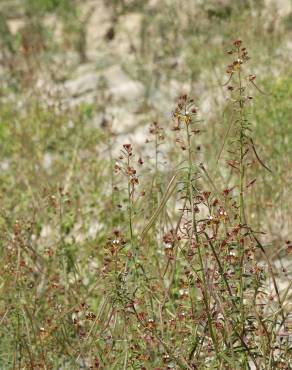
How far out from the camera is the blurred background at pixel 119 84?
545 centimetres

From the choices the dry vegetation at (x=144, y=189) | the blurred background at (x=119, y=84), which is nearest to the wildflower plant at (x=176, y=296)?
the dry vegetation at (x=144, y=189)

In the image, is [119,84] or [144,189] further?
A: [119,84]

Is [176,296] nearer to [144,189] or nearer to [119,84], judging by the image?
[144,189]

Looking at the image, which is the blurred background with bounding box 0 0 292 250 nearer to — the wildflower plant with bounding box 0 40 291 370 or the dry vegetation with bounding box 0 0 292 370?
the dry vegetation with bounding box 0 0 292 370

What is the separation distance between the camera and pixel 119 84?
8977mm

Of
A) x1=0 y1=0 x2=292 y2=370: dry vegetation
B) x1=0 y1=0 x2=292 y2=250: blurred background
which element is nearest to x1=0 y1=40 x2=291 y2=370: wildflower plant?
x1=0 y1=0 x2=292 y2=370: dry vegetation

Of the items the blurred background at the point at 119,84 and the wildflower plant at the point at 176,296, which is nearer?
the wildflower plant at the point at 176,296

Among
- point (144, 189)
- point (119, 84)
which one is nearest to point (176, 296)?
point (144, 189)

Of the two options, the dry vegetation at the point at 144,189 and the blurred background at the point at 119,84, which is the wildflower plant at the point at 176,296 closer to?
the dry vegetation at the point at 144,189

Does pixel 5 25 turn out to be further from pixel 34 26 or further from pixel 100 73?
pixel 100 73

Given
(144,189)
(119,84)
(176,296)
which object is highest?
(119,84)

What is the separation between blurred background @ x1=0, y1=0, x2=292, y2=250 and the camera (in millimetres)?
5445

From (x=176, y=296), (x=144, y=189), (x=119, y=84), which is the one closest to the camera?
(x=144, y=189)

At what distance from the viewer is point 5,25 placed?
34.6ft
